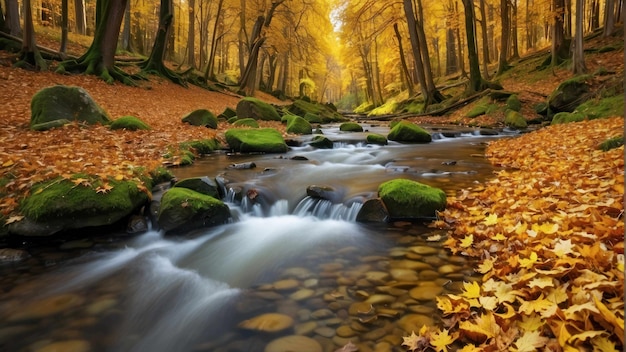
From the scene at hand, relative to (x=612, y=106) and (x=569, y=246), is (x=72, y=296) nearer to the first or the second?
(x=569, y=246)

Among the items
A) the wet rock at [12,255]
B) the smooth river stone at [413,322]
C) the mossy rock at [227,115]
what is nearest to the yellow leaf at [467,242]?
the smooth river stone at [413,322]

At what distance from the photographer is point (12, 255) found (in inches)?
151

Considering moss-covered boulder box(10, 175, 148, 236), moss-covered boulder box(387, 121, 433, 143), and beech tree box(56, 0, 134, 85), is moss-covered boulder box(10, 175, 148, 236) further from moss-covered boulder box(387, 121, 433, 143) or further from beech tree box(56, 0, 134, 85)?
beech tree box(56, 0, 134, 85)

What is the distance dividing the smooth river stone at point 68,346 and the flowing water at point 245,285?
0.03 feet

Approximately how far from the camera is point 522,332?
2043mm

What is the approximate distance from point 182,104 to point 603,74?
1718cm

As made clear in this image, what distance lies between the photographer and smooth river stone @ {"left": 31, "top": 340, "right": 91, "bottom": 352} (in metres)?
2.49

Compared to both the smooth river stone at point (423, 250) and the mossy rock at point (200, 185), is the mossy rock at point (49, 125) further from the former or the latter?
the smooth river stone at point (423, 250)

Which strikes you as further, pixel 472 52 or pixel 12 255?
pixel 472 52

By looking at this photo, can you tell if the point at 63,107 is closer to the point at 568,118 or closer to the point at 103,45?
the point at 103,45

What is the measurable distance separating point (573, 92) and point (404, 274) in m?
13.7

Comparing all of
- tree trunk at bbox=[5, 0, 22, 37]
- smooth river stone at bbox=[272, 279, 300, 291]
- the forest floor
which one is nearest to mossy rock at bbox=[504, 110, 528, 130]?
the forest floor

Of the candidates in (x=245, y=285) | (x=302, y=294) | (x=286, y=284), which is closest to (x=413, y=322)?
(x=302, y=294)

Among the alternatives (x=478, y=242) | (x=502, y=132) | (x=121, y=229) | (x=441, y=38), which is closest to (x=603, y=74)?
(x=502, y=132)
